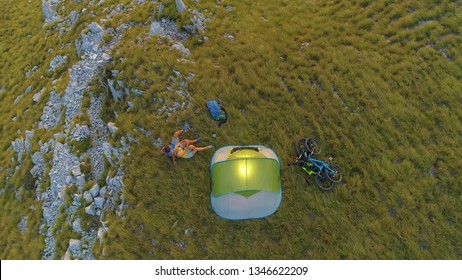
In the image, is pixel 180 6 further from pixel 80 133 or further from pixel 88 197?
pixel 88 197

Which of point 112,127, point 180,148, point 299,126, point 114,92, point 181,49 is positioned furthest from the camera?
point 181,49

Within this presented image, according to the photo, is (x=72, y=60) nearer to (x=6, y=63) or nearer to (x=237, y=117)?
(x=6, y=63)

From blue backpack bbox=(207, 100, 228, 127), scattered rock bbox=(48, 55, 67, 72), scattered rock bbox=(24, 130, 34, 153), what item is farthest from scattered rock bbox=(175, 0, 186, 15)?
scattered rock bbox=(24, 130, 34, 153)

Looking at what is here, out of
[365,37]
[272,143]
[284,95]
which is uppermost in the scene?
[365,37]

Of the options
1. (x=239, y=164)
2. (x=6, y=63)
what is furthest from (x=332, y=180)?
(x=6, y=63)

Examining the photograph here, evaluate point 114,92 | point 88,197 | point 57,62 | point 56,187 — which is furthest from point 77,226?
point 57,62

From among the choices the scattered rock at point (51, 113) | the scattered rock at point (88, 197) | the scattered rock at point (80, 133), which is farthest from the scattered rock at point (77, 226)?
the scattered rock at point (51, 113)
